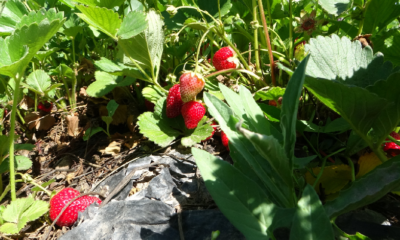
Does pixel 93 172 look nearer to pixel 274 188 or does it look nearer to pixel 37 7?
pixel 274 188

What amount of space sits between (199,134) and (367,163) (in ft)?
1.77

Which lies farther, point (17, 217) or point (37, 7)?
point (37, 7)

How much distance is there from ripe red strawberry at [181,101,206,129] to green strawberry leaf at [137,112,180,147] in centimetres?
9

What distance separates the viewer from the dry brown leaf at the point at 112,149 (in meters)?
1.29

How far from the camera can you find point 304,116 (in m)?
1.03

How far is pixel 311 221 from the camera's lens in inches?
17.9

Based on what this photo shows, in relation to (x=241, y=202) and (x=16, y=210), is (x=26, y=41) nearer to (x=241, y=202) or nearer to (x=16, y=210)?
(x=16, y=210)

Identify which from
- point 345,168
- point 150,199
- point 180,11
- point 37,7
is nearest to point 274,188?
point 345,168

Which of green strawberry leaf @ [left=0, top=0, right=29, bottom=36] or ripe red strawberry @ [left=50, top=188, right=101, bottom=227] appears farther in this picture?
green strawberry leaf @ [left=0, top=0, right=29, bottom=36]

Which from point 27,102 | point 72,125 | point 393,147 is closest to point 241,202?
point 393,147

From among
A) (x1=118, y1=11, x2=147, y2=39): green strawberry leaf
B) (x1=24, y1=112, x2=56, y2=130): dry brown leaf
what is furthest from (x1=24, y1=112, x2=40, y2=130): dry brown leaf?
(x1=118, y1=11, x2=147, y2=39): green strawberry leaf

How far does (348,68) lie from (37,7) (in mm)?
1683

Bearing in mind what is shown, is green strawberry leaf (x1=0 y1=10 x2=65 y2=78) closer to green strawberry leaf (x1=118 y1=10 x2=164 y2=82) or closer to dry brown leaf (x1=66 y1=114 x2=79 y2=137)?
green strawberry leaf (x1=118 y1=10 x2=164 y2=82)

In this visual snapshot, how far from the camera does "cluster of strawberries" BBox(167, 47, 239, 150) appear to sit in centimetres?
105
